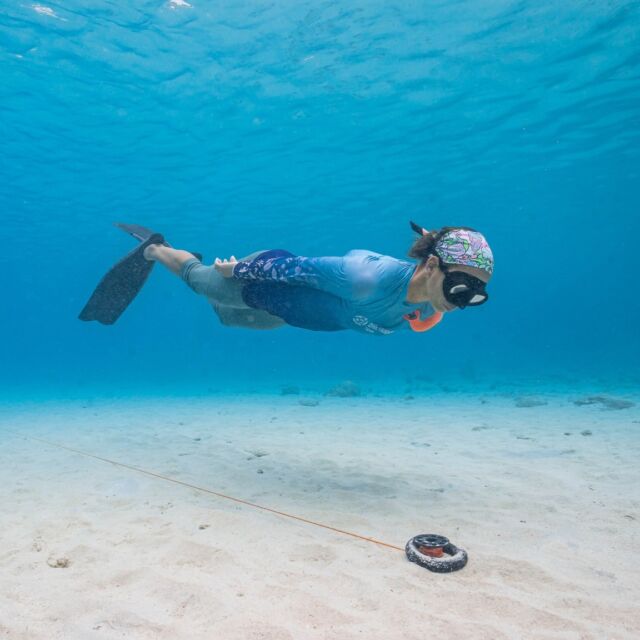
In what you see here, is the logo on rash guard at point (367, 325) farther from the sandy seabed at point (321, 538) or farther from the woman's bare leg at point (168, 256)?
the woman's bare leg at point (168, 256)

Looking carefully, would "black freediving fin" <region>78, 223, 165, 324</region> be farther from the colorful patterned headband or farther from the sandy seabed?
the colorful patterned headband

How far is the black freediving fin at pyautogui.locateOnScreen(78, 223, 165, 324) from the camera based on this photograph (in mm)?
6715

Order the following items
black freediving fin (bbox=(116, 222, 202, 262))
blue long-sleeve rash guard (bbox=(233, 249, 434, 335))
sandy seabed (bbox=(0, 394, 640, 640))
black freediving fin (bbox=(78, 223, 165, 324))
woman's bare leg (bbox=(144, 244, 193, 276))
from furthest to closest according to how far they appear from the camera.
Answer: black freediving fin (bbox=(116, 222, 202, 262)), black freediving fin (bbox=(78, 223, 165, 324)), woman's bare leg (bbox=(144, 244, 193, 276)), blue long-sleeve rash guard (bbox=(233, 249, 434, 335)), sandy seabed (bbox=(0, 394, 640, 640))

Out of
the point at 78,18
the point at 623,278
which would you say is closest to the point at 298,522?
the point at 78,18

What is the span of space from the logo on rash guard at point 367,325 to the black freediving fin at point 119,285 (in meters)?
3.93

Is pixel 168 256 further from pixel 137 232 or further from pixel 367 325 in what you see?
pixel 367 325

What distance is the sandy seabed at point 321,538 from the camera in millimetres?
2553

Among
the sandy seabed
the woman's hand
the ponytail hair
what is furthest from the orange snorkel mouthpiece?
the woman's hand

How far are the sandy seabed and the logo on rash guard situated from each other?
1.80m

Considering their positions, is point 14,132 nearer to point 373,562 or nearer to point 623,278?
point 373,562

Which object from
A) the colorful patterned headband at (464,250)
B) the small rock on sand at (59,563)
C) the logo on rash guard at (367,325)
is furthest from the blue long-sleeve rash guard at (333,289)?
the small rock on sand at (59,563)

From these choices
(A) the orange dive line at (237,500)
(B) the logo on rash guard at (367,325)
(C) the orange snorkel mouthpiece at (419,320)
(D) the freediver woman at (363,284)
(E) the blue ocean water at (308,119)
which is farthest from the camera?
(E) the blue ocean water at (308,119)

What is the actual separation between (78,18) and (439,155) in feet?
59.2

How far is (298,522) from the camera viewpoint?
3984 mm
